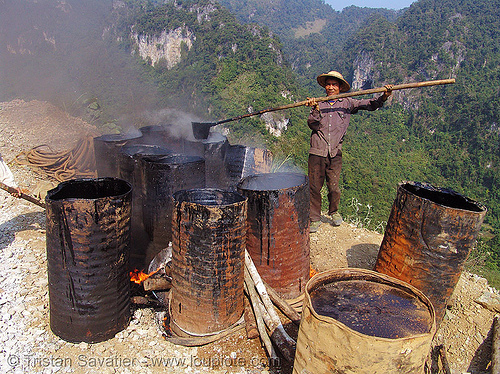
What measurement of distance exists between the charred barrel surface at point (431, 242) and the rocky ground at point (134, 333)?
2.25ft

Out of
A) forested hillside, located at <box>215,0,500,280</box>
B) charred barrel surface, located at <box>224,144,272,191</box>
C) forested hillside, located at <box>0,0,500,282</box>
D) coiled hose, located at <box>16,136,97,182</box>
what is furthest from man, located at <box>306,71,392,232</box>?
forested hillside, located at <box>0,0,500,282</box>

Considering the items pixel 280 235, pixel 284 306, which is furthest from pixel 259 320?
pixel 280 235

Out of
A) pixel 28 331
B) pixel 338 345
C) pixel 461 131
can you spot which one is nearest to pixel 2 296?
pixel 28 331

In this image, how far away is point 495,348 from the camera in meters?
2.77

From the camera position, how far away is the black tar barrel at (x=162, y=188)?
3547 mm

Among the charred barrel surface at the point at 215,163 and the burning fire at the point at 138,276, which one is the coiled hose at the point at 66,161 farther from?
the burning fire at the point at 138,276

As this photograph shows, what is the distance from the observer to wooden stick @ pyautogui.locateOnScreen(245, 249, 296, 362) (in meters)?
2.49

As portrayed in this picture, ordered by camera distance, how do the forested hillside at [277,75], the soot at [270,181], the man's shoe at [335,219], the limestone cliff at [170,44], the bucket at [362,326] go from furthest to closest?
1. the limestone cliff at [170,44]
2. the forested hillside at [277,75]
3. the man's shoe at [335,219]
4. the soot at [270,181]
5. the bucket at [362,326]

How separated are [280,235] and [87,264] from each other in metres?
1.59

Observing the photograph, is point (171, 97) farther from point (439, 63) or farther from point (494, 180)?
point (439, 63)

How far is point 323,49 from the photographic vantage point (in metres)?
106

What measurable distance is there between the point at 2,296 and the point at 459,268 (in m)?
3.94

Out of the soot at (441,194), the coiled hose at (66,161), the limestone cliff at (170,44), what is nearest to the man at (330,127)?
the soot at (441,194)

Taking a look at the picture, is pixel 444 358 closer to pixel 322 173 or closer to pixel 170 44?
pixel 322 173
